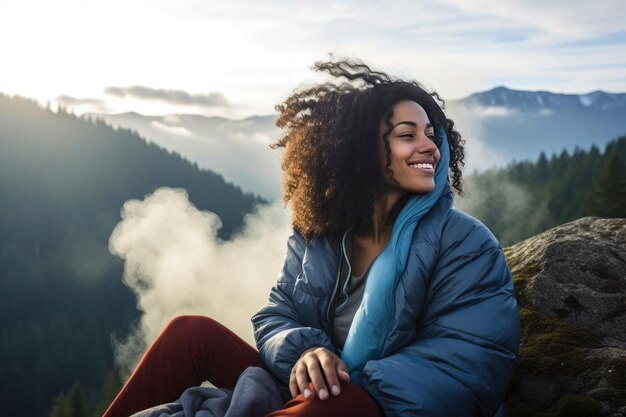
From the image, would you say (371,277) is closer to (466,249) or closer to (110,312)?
(466,249)

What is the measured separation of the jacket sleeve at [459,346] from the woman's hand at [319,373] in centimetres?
16

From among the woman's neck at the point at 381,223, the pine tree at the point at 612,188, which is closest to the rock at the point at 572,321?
the woman's neck at the point at 381,223

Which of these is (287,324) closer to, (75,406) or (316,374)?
(316,374)

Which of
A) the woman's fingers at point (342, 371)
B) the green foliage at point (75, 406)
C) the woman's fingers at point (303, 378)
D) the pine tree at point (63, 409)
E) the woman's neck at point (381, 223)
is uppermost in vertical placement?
the woman's neck at point (381, 223)

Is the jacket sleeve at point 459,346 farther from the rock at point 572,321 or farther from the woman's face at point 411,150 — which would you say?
the rock at point 572,321

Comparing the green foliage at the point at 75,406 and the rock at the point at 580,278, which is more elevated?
the rock at the point at 580,278

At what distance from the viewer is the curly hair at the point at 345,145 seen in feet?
11.6

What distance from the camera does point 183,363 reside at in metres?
3.27

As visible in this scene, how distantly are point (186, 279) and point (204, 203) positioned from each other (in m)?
16.9

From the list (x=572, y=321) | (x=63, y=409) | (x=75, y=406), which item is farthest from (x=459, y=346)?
(x=63, y=409)

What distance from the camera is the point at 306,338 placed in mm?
3047

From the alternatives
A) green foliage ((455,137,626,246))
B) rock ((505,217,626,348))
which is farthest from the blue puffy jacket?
green foliage ((455,137,626,246))

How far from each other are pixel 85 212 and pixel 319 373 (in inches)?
4860

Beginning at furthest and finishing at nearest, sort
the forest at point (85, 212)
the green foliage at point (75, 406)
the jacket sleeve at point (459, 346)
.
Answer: the forest at point (85, 212) < the green foliage at point (75, 406) < the jacket sleeve at point (459, 346)
